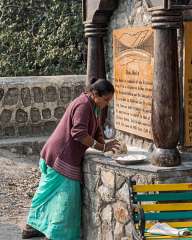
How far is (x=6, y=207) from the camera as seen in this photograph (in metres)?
7.19

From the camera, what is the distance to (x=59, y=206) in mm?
5535

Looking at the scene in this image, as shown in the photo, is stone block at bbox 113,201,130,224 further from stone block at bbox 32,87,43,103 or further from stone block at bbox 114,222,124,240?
stone block at bbox 32,87,43,103

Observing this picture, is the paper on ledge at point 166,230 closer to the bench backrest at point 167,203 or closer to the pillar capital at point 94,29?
the bench backrest at point 167,203

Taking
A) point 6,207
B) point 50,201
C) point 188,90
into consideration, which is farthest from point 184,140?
point 6,207

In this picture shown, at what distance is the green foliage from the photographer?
43.0 feet

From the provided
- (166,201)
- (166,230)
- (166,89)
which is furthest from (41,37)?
(166,230)

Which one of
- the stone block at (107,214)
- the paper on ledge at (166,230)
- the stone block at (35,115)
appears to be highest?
the paper on ledge at (166,230)

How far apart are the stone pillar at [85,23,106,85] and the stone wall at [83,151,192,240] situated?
1.14 meters

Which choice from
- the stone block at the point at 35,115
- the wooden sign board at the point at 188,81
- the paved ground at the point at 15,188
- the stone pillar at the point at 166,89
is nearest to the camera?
the stone pillar at the point at 166,89

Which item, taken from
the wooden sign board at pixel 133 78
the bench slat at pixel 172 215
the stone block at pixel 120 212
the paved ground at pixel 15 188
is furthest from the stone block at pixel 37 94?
the bench slat at pixel 172 215

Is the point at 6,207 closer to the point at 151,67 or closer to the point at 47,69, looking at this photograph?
the point at 151,67

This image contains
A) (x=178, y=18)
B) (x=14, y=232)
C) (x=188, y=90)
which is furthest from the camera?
(x=14, y=232)

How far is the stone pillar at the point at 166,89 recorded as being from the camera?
4910mm

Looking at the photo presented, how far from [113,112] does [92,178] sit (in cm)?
137
